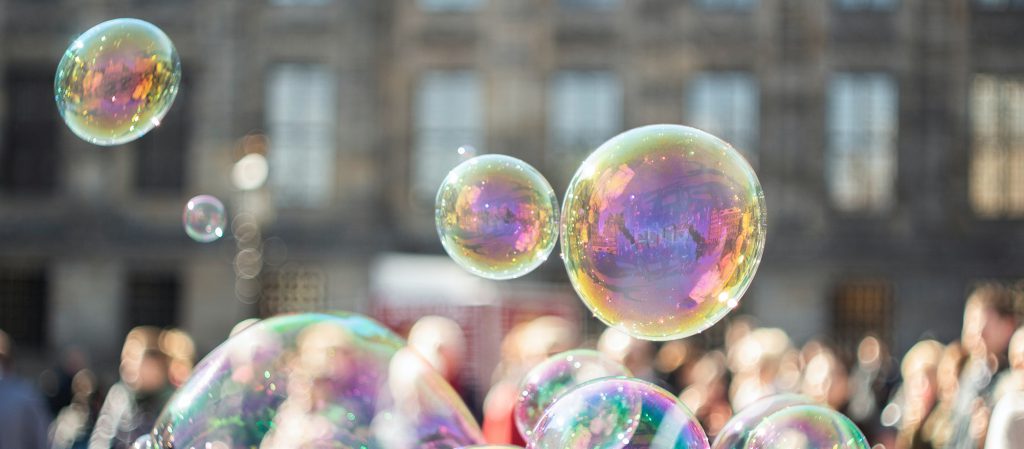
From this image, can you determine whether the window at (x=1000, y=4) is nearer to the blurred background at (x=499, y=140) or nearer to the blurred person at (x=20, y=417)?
the blurred background at (x=499, y=140)

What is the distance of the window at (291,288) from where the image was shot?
91.6 ft

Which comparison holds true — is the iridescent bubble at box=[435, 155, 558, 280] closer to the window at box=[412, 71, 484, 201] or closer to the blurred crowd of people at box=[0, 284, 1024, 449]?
the blurred crowd of people at box=[0, 284, 1024, 449]

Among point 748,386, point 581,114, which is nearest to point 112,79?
point 748,386

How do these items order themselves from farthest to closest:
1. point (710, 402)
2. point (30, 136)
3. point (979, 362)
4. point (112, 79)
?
point (30, 136)
point (710, 402)
point (112, 79)
point (979, 362)

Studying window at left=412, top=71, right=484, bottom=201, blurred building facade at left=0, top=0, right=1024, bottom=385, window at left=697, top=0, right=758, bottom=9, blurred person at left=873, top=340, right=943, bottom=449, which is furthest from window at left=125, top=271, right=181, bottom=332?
blurred person at left=873, top=340, right=943, bottom=449

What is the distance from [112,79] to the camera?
8.43 metres

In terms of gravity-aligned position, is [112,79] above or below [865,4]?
below

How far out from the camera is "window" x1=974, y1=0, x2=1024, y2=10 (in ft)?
90.9

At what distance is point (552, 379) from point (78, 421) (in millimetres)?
5918

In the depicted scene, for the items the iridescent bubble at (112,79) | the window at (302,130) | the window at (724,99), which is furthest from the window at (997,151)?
the iridescent bubble at (112,79)

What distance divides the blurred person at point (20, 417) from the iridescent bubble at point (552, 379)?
9.75ft

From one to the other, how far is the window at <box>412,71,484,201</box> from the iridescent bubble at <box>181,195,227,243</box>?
17.4 meters

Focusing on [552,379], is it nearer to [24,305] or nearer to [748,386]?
[748,386]

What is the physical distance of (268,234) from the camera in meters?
27.6
